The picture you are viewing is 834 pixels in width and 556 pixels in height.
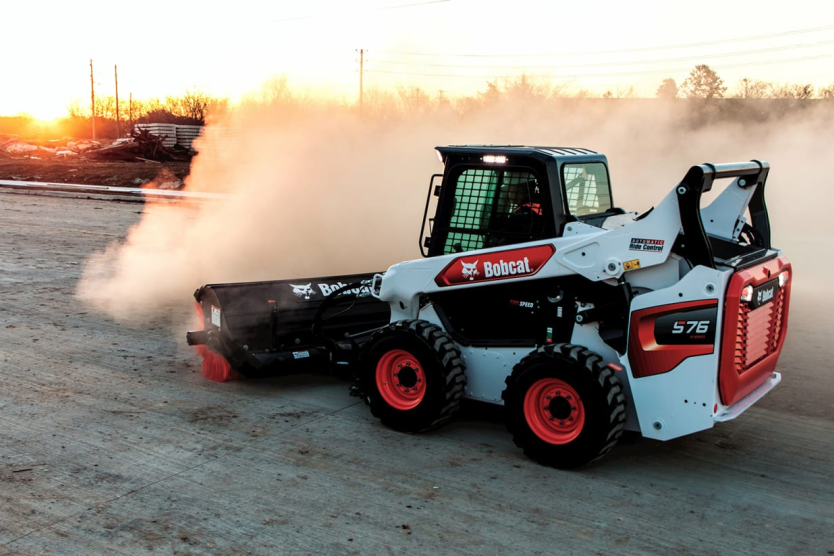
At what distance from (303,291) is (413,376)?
2.29 meters

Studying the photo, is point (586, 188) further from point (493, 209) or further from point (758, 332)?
point (758, 332)

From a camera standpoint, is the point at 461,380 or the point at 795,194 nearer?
the point at 461,380

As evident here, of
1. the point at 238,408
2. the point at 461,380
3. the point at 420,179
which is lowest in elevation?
the point at 238,408

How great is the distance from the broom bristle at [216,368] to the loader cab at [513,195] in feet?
7.99

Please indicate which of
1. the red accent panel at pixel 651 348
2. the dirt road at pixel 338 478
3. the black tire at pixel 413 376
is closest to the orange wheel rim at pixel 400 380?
the black tire at pixel 413 376

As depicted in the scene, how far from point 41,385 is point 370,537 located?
4.22 metres

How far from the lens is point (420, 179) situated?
13.8m

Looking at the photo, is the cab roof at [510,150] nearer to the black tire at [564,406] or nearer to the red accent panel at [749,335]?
the black tire at [564,406]

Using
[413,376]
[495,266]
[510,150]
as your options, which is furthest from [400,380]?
[510,150]

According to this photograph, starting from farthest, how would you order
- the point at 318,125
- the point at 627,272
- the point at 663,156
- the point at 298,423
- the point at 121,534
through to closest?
the point at 663,156 < the point at 318,125 < the point at 298,423 < the point at 627,272 < the point at 121,534

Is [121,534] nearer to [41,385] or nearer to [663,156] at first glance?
[41,385]

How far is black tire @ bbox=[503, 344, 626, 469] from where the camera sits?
17.1 feet

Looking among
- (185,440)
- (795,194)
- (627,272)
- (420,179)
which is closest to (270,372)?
(185,440)

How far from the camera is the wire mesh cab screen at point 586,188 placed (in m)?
6.09
